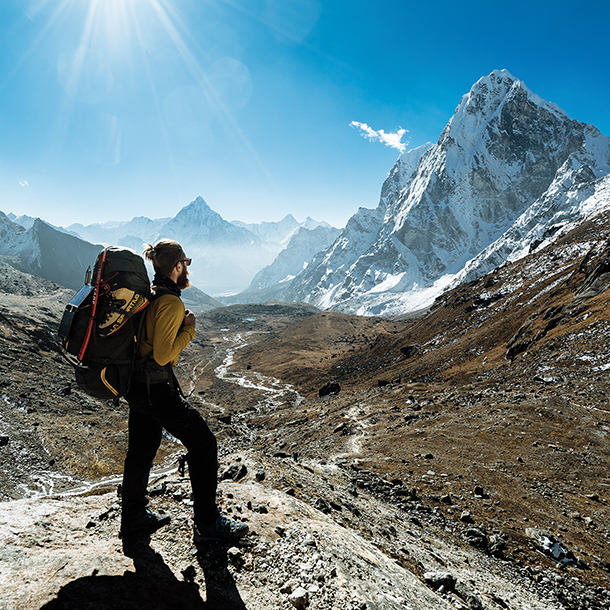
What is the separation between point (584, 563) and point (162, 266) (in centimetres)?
1077

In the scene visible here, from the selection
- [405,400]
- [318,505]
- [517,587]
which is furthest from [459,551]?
[405,400]

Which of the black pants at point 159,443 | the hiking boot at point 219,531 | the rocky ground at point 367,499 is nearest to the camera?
the rocky ground at point 367,499

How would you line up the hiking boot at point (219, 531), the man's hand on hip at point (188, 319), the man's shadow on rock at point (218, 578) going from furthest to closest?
the man's hand on hip at point (188, 319) < the hiking boot at point (219, 531) < the man's shadow on rock at point (218, 578)

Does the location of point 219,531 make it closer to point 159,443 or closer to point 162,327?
point 159,443

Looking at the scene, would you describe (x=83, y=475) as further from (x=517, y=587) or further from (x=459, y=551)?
(x=517, y=587)

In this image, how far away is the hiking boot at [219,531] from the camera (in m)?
4.51

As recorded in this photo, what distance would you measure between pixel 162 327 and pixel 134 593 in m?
2.74

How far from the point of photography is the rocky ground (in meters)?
3.89

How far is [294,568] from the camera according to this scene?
438 centimetres

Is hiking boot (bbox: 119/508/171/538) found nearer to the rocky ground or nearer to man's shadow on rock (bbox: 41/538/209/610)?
the rocky ground

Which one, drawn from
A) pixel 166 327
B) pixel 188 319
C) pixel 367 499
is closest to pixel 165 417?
pixel 166 327

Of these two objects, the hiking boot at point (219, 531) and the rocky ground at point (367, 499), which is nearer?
the rocky ground at point (367, 499)

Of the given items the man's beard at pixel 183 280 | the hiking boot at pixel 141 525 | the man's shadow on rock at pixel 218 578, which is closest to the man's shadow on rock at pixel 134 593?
the man's shadow on rock at pixel 218 578

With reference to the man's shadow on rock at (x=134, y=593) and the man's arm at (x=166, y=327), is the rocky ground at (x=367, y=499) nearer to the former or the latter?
the man's shadow on rock at (x=134, y=593)
